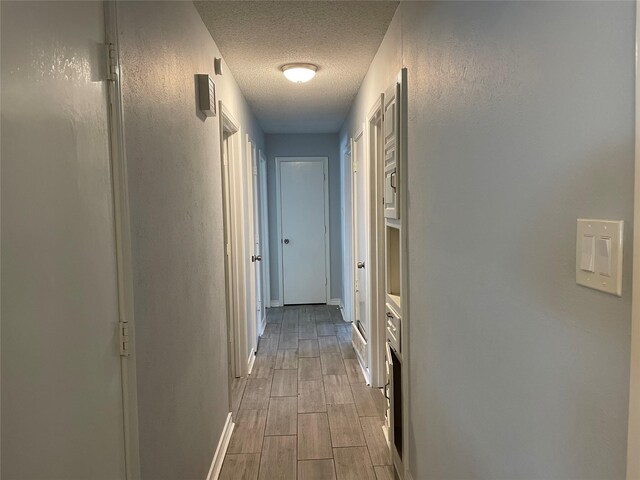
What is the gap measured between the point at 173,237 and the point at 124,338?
0.57 meters

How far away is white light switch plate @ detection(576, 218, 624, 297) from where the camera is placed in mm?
702

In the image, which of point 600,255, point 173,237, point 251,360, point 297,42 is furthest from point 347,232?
point 600,255

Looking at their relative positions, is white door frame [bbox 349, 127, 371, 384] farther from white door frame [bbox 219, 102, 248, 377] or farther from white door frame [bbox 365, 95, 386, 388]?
white door frame [bbox 219, 102, 248, 377]

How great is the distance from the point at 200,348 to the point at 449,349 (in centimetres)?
118

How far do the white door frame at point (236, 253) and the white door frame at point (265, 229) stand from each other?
175 cm

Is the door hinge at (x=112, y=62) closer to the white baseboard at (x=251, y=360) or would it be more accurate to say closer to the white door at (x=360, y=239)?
the white door at (x=360, y=239)

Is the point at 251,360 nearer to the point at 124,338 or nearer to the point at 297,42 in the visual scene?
the point at 297,42

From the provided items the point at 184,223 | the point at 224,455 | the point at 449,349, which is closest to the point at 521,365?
the point at 449,349

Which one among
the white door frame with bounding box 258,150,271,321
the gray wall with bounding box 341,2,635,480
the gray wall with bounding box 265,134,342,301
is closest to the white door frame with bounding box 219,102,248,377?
the white door frame with bounding box 258,150,271,321

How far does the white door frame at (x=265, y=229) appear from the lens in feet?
18.5

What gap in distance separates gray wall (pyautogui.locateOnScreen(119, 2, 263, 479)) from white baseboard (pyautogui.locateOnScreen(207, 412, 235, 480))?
0.07 meters

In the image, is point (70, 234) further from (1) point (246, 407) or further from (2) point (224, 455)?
(1) point (246, 407)

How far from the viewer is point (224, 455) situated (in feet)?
8.62

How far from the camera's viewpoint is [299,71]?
3.22 meters
